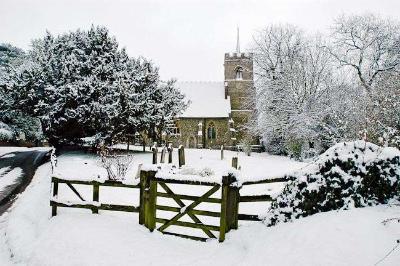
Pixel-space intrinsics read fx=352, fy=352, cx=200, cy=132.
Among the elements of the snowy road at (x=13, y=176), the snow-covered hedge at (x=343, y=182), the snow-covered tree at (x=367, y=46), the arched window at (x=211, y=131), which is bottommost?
the snowy road at (x=13, y=176)

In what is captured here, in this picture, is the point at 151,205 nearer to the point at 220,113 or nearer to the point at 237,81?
the point at 220,113

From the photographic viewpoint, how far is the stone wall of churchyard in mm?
48656

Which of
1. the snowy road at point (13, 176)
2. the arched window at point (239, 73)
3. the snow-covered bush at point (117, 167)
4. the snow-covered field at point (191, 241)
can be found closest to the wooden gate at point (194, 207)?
the snow-covered field at point (191, 241)

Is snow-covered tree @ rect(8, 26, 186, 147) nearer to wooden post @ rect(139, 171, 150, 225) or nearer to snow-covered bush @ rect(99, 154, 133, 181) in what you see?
snow-covered bush @ rect(99, 154, 133, 181)

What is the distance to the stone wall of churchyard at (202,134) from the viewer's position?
48656 millimetres

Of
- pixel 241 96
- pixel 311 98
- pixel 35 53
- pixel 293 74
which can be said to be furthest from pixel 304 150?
pixel 35 53

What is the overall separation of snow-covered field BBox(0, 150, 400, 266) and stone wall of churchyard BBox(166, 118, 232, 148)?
37798 millimetres

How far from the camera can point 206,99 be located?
50531 millimetres

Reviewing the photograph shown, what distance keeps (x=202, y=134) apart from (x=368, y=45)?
24.3 metres

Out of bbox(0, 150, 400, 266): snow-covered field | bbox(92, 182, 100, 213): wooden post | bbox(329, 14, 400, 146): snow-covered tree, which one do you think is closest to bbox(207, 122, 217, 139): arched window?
bbox(329, 14, 400, 146): snow-covered tree

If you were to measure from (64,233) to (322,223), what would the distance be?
230 inches

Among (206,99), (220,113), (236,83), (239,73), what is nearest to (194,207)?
(220,113)

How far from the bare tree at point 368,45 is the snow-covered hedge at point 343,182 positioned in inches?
1003

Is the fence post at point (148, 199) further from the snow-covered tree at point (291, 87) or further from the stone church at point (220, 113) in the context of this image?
the stone church at point (220, 113)
